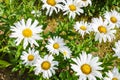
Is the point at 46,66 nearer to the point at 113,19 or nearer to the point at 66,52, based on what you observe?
the point at 66,52

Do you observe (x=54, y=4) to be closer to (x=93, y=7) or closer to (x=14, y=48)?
(x=14, y=48)

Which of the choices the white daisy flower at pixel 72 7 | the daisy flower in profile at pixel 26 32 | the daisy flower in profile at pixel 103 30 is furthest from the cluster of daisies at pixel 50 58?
the white daisy flower at pixel 72 7

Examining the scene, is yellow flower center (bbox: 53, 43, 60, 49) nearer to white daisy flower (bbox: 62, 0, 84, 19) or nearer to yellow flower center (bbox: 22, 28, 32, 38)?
yellow flower center (bbox: 22, 28, 32, 38)

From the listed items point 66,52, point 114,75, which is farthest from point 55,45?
point 114,75

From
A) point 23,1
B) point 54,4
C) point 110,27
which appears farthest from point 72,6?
point 23,1

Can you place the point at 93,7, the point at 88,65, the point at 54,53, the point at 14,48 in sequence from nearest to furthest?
the point at 88,65, the point at 54,53, the point at 14,48, the point at 93,7

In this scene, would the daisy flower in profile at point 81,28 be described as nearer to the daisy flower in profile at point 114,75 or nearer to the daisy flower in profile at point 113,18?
the daisy flower in profile at point 113,18
